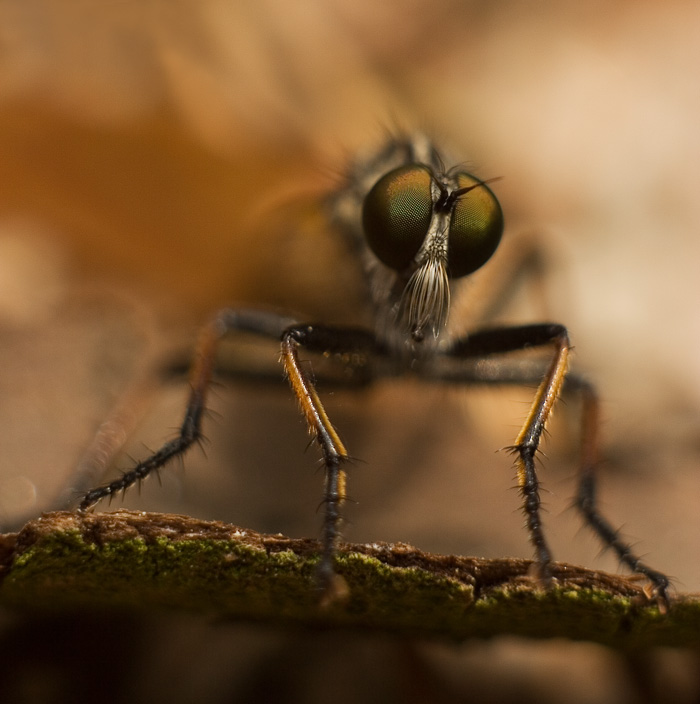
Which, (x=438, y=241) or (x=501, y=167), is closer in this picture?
(x=438, y=241)

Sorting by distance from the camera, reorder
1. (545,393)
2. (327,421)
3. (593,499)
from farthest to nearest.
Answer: (593,499), (545,393), (327,421)

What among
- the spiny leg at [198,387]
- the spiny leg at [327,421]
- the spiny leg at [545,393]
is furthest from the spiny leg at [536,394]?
the spiny leg at [198,387]

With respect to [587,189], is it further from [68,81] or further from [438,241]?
[68,81]

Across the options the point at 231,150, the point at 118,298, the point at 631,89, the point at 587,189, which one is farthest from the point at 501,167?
the point at 118,298

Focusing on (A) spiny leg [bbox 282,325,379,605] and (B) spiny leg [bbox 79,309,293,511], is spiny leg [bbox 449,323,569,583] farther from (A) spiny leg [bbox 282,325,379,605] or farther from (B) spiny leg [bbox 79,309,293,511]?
(B) spiny leg [bbox 79,309,293,511]

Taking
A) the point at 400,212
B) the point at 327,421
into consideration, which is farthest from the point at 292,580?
the point at 400,212

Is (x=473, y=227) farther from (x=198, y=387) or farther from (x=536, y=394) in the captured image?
(x=198, y=387)
